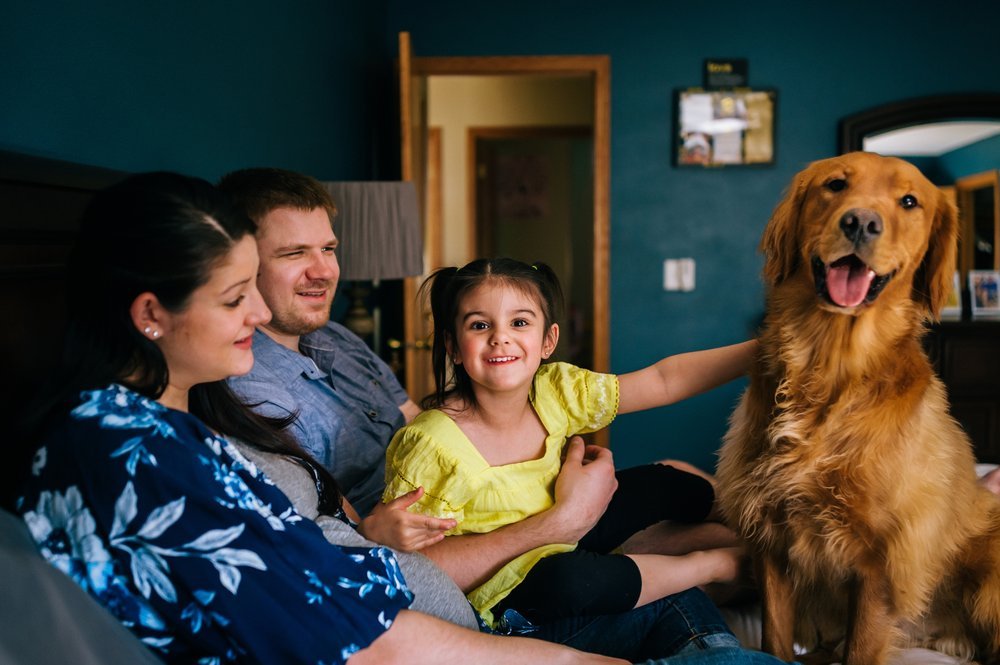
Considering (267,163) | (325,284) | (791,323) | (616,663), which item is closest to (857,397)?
(791,323)

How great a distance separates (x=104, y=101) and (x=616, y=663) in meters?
1.26

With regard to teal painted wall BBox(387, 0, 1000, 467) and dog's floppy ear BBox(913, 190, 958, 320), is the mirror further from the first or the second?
dog's floppy ear BBox(913, 190, 958, 320)

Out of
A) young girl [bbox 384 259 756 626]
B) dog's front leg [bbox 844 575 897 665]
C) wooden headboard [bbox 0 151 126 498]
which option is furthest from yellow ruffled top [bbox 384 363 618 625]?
wooden headboard [bbox 0 151 126 498]

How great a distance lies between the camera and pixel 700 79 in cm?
401

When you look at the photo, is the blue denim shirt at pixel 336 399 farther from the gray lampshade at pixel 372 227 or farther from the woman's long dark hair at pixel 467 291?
the gray lampshade at pixel 372 227

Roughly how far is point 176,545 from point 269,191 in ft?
2.94

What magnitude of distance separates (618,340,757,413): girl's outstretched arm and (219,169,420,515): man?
55 cm

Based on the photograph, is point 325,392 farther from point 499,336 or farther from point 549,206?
point 549,206

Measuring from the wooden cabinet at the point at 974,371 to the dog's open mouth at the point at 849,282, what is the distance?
2.93m

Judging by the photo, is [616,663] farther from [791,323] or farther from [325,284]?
[325,284]

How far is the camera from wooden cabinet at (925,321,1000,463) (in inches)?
149

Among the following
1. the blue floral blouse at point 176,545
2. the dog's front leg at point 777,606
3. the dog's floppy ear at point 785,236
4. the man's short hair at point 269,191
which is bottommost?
the dog's front leg at point 777,606

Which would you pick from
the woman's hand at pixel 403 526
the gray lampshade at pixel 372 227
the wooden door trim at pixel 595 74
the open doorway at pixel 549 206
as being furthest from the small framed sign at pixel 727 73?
the woman's hand at pixel 403 526

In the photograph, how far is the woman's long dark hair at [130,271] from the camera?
834 millimetres
